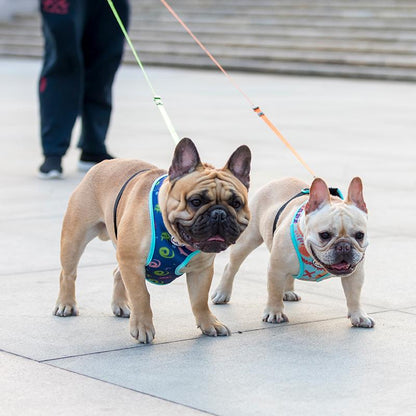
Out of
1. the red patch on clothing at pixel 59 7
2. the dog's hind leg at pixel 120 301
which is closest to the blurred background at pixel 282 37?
the red patch on clothing at pixel 59 7

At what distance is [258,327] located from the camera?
4.74 metres

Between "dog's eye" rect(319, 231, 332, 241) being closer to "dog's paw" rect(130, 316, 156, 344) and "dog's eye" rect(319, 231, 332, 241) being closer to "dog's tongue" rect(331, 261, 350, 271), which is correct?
"dog's tongue" rect(331, 261, 350, 271)

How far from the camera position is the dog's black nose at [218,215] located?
4.04m

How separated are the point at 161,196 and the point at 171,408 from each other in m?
1.04

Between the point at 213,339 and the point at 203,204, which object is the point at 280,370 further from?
the point at 203,204

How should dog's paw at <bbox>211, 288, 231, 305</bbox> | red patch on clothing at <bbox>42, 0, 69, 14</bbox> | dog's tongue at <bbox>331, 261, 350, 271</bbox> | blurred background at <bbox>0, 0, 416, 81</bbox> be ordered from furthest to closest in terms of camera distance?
blurred background at <bbox>0, 0, 416, 81</bbox>, red patch on clothing at <bbox>42, 0, 69, 14</bbox>, dog's paw at <bbox>211, 288, 231, 305</bbox>, dog's tongue at <bbox>331, 261, 350, 271</bbox>

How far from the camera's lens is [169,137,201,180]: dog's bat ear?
165 inches

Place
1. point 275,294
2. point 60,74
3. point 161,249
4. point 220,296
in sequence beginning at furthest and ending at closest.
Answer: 1. point 60,74
2. point 220,296
3. point 275,294
4. point 161,249

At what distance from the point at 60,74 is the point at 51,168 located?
0.83m

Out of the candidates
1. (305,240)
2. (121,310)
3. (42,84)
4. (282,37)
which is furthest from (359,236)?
(282,37)

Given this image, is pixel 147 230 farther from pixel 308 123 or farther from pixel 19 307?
pixel 308 123

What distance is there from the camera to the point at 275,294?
15.7 ft

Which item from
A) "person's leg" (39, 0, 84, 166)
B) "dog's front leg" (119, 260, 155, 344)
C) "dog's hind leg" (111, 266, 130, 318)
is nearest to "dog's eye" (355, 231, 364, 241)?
"dog's front leg" (119, 260, 155, 344)

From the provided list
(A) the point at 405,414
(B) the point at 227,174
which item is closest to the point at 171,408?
(A) the point at 405,414
